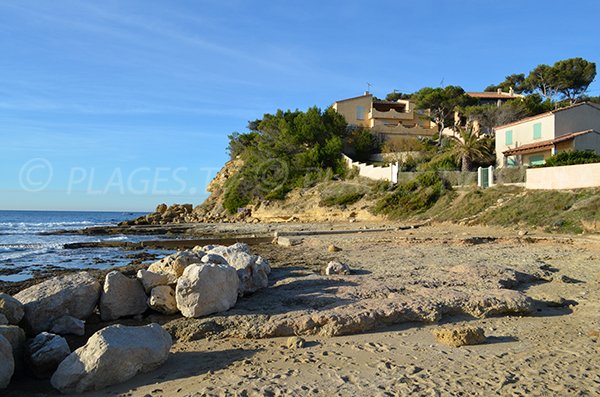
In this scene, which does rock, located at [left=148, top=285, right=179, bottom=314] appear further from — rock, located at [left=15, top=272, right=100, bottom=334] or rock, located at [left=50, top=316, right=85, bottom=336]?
rock, located at [left=50, top=316, right=85, bottom=336]

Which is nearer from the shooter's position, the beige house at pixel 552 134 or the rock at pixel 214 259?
the rock at pixel 214 259

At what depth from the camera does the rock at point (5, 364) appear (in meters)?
5.52

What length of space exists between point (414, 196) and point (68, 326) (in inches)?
1150

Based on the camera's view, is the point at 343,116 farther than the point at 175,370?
Yes

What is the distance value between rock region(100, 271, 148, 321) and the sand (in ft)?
3.21

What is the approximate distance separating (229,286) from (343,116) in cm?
4621

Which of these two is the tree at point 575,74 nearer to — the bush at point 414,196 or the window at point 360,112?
the window at point 360,112

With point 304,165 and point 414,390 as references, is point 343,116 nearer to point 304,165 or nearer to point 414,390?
point 304,165

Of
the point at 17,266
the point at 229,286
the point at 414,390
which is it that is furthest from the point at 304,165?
the point at 414,390

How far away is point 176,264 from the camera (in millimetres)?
9188

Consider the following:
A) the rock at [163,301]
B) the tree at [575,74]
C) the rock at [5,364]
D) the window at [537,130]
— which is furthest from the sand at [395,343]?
the tree at [575,74]

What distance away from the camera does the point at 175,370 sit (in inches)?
232

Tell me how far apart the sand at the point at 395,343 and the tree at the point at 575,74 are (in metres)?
50.8

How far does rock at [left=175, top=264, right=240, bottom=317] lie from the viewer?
7945 millimetres
